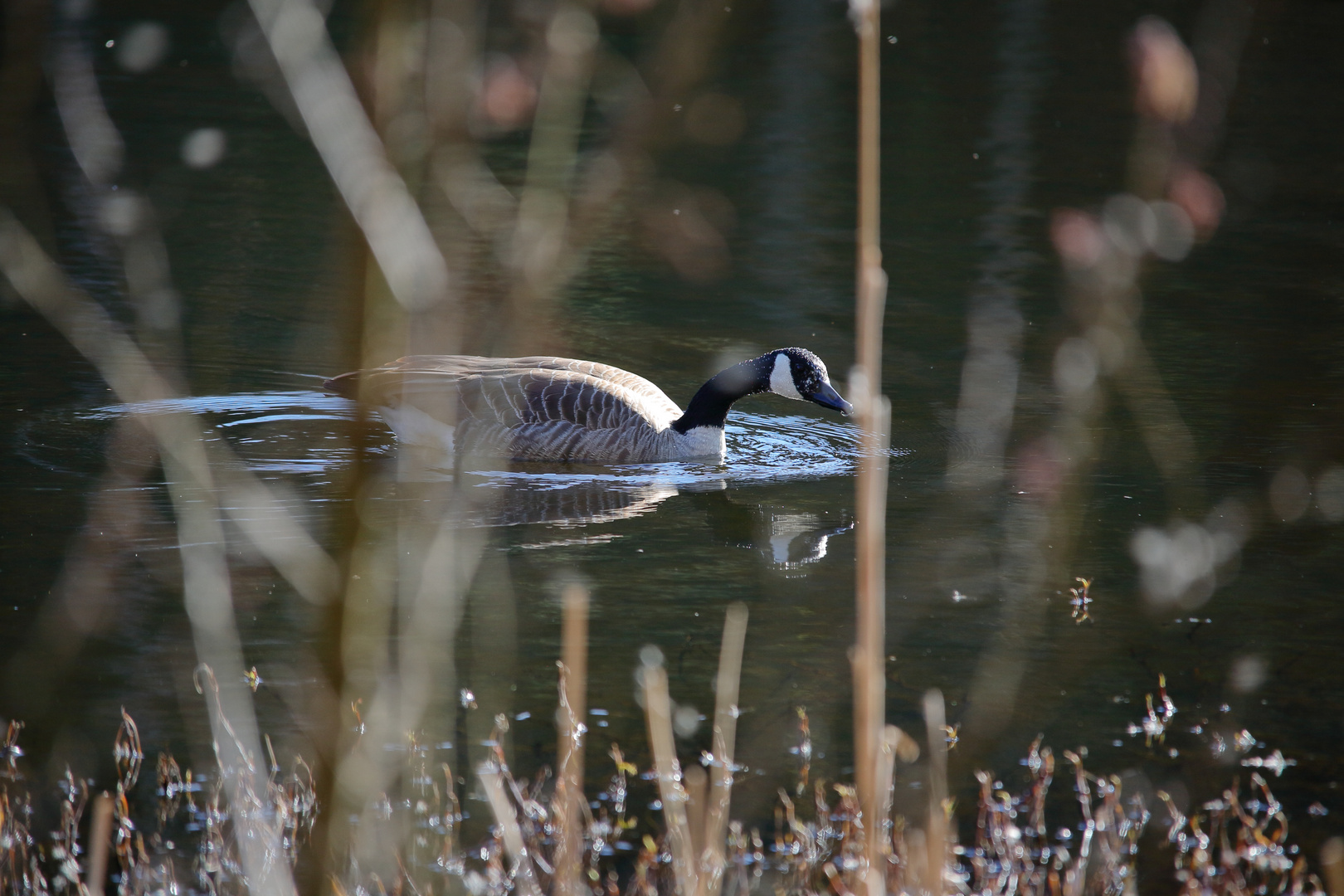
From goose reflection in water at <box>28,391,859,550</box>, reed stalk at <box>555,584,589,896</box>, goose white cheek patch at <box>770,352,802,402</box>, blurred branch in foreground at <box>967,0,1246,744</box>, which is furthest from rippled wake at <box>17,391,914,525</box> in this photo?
reed stalk at <box>555,584,589,896</box>

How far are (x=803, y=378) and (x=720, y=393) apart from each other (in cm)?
66

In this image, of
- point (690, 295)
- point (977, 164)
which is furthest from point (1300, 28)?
point (690, 295)

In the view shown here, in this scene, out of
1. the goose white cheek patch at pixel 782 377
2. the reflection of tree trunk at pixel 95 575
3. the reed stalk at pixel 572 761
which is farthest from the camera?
the goose white cheek patch at pixel 782 377

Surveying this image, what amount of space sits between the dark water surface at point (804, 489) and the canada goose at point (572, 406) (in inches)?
8.8

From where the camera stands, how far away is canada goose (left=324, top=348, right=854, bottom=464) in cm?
999

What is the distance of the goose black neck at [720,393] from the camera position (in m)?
10.1

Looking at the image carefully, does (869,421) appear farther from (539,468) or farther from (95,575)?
(539,468)

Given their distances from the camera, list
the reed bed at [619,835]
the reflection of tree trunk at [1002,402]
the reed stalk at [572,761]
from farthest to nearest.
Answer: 1. the reflection of tree trunk at [1002,402]
2. the reed bed at [619,835]
3. the reed stalk at [572,761]

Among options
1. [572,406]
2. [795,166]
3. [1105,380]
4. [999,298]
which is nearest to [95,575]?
[572,406]

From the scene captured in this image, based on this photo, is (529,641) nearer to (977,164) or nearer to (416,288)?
(416,288)

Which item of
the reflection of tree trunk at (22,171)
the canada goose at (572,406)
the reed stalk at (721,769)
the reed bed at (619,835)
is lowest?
the reed bed at (619,835)

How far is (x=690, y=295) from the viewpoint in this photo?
14023 millimetres

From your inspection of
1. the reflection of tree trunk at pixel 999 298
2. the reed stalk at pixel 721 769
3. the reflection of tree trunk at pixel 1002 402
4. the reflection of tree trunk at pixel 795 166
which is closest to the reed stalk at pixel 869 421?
the reed stalk at pixel 721 769

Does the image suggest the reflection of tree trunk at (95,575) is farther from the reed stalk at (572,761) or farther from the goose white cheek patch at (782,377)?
the goose white cheek patch at (782,377)
